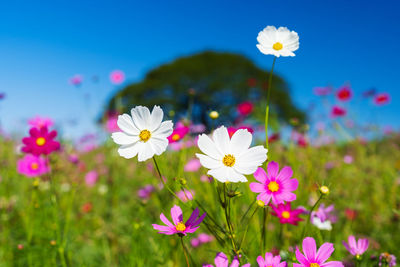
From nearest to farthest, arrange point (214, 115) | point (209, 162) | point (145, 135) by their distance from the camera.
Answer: point (209, 162) → point (145, 135) → point (214, 115)

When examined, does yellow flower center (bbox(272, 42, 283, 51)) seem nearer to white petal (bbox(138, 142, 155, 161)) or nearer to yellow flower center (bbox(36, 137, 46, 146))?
white petal (bbox(138, 142, 155, 161))

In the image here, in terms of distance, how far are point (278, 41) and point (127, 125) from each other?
21.5 inches

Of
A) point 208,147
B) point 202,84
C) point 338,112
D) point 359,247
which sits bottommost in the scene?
point 359,247

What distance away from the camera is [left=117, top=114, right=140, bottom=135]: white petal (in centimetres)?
79

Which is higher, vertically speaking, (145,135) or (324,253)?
(145,135)

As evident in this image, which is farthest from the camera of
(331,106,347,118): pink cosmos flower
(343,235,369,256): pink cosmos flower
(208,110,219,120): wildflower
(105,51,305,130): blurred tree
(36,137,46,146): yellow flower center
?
(105,51,305,130): blurred tree

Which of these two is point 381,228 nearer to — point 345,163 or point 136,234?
point 345,163

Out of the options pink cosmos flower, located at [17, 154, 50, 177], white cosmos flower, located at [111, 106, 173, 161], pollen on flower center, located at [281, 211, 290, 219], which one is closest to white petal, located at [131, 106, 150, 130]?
white cosmos flower, located at [111, 106, 173, 161]

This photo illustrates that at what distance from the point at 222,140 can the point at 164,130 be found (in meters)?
0.16

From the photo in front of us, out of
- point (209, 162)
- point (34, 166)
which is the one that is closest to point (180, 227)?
point (209, 162)

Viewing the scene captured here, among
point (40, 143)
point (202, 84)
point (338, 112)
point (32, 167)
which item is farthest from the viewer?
point (202, 84)

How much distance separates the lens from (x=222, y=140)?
0.75 metres

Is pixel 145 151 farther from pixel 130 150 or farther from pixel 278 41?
pixel 278 41

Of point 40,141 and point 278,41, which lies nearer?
point 278,41
